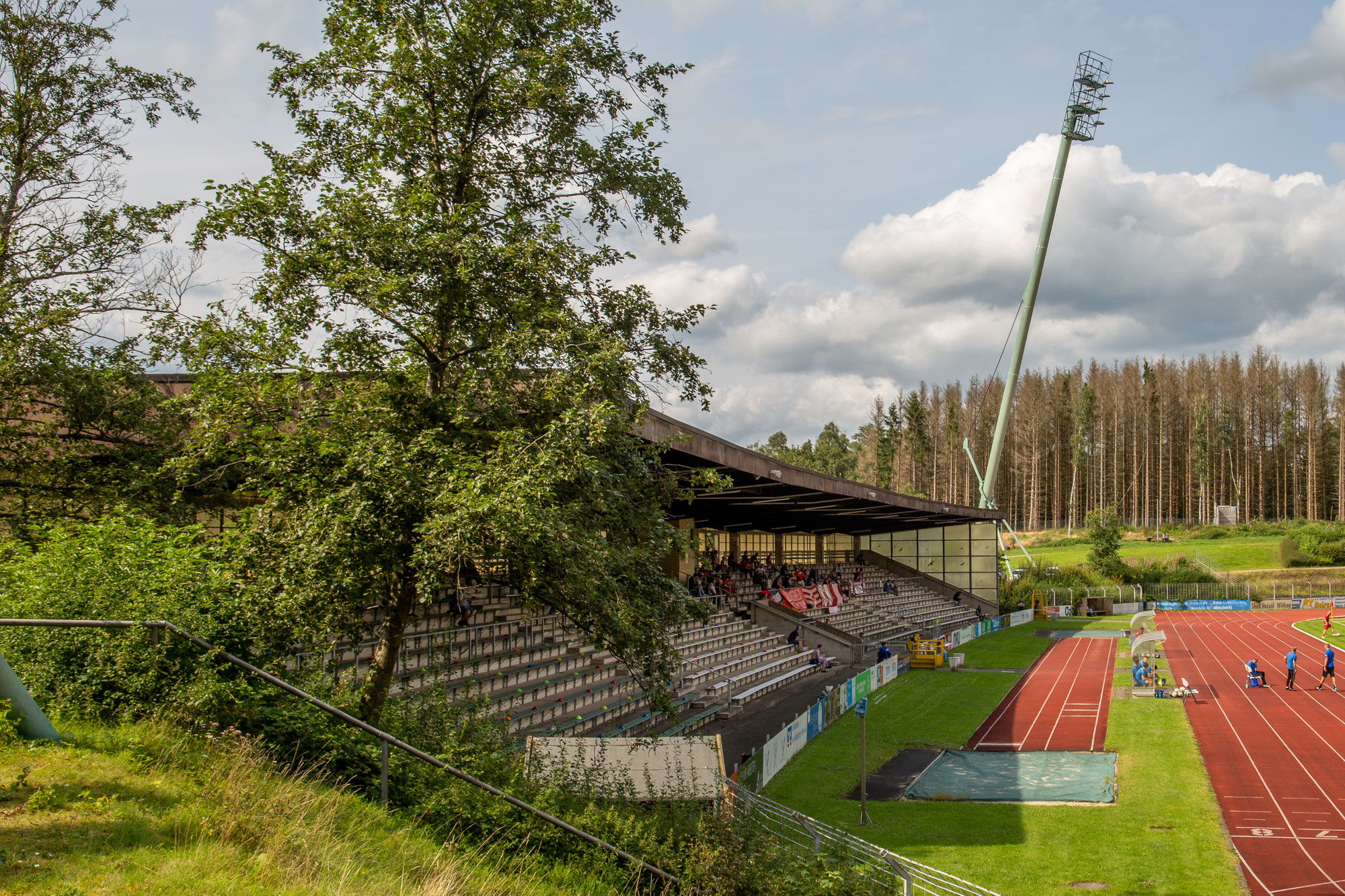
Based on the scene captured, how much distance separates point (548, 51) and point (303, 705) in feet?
29.2

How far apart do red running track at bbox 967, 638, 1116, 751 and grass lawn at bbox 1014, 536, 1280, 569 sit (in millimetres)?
47424

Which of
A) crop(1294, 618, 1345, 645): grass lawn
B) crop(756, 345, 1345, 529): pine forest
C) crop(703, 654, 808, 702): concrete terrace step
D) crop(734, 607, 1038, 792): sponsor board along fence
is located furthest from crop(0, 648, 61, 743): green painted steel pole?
crop(756, 345, 1345, 529): pine forest

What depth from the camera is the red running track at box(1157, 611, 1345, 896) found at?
51.7 feet

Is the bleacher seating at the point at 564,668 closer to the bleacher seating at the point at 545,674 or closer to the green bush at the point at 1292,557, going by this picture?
the bleacher seating at the point at 545,674

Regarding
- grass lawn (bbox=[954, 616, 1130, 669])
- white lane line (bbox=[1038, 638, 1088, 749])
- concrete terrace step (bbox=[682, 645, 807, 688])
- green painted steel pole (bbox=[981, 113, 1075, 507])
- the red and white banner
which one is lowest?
grass lawn (bbox=[954, 616, 1130, 669])

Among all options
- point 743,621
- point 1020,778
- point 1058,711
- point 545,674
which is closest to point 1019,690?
point 1058,711

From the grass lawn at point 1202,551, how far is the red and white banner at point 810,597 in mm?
49446

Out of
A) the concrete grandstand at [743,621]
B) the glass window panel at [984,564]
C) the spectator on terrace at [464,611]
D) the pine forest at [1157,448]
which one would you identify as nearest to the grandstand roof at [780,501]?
the concrete grandstand at [743,621]

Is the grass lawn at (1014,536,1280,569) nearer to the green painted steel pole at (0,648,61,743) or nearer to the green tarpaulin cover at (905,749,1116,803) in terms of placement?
the green tarpaulin cover at (905,749,1116,803)

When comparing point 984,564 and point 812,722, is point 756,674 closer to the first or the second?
point 812,722

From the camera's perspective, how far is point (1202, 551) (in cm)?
9300

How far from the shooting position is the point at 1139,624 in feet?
150

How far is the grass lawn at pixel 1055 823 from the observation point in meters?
14.8

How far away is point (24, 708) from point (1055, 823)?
17.0 metres
